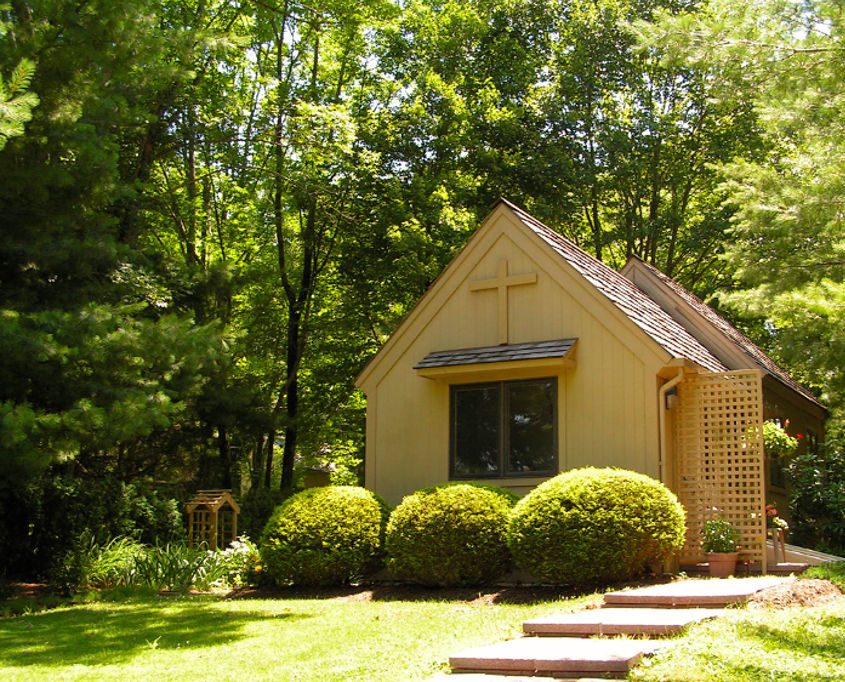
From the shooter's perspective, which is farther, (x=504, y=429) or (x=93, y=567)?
(x=93, y=567)

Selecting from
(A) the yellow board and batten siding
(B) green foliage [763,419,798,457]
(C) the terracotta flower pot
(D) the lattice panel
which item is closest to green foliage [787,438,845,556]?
(B) green foliage [763,419,798,457]

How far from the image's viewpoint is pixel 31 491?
15797 millimetres

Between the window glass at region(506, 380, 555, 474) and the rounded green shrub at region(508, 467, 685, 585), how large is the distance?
2.19 meters

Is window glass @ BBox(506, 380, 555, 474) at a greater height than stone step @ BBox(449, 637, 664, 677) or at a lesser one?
greater

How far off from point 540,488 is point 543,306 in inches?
142

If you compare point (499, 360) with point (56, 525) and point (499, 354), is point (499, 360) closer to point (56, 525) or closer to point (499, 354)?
point (499, 354)

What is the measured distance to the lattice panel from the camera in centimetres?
1352

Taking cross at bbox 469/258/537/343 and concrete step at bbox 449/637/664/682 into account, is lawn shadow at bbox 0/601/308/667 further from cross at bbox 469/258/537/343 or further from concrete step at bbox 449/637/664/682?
cross at bbox 469/258/537/343

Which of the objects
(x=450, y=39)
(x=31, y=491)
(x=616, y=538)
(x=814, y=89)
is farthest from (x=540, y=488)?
(x=450, y=39)

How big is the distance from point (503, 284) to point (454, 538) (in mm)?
4456

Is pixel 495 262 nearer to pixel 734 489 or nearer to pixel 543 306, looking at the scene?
pixel 543 306

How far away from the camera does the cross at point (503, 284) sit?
15.3 meters

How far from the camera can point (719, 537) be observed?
1329 cm

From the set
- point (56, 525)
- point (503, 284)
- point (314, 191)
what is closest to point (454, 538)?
point (503, 284)
